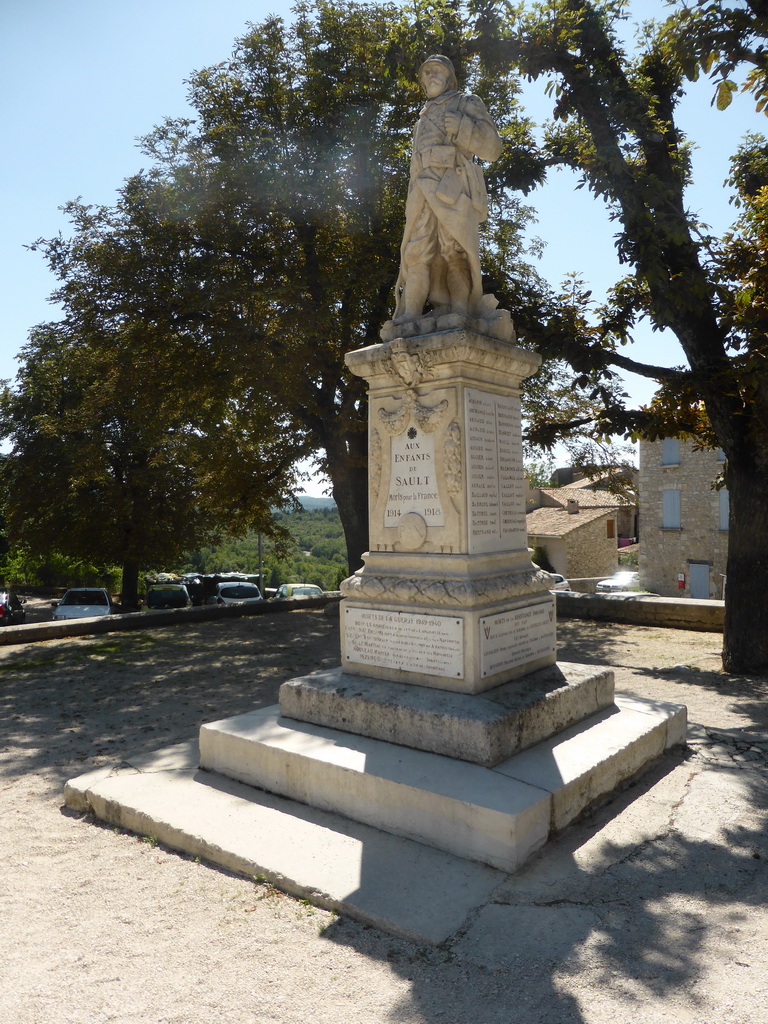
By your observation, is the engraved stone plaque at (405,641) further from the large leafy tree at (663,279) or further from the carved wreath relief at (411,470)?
the large leafy tree at (663,279)

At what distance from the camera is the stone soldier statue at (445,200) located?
16.4ft

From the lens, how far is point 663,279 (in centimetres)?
805

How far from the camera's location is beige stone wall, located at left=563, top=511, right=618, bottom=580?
3422 centimetres

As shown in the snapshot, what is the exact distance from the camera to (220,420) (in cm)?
1297

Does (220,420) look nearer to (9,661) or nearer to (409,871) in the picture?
(9,661)

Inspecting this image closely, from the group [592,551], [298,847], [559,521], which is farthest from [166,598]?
[592,551]

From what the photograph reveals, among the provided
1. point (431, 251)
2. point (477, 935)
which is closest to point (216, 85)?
point (431, 251)

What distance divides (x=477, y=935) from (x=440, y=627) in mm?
1921

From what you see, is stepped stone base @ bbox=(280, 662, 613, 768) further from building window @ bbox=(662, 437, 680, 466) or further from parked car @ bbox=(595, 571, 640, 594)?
parked car @ bbox=(595, 571, 640, 594)

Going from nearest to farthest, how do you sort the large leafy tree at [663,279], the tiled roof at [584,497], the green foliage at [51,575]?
the large leafy tree at [663,279] < the green foliage at [51,575] < the tiled roof at [584,497]

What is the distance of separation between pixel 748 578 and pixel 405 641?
5.58 m

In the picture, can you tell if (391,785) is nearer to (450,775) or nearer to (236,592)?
(450,775)

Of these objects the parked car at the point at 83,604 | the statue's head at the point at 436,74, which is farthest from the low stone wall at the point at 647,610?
the parked car at the point at 83,604

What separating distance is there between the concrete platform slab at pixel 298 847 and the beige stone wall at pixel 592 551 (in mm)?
30815
